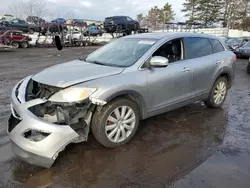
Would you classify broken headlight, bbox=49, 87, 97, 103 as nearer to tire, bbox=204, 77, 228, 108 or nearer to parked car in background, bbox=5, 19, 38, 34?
tire, bbox=204, 77, 228, 108

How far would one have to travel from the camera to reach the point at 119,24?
2872 centimetres

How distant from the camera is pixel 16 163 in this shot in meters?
3.37

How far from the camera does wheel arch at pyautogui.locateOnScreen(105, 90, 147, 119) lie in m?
3.52

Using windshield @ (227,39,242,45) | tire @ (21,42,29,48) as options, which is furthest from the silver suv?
tire @ (21,42,29,48)

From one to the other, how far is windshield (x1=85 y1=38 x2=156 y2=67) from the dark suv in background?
24.3m

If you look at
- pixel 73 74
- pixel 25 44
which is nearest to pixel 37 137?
pixel 73 74

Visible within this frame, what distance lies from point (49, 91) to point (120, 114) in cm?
104

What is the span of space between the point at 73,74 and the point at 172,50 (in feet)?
6.25

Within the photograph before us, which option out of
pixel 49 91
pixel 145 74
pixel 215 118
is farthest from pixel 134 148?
pixel 215 118

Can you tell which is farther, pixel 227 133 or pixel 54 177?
pixel 227 133

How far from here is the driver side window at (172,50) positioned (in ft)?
14.2

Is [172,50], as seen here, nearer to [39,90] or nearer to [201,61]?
[201,61]

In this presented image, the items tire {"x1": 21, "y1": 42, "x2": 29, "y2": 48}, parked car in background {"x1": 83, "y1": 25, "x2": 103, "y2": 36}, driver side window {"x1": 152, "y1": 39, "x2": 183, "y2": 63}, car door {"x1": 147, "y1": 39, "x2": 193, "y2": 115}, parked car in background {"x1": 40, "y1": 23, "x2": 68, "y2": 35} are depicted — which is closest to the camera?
car door {"x1": 147, "y1": 39, "x2": 193, "y2": 115}

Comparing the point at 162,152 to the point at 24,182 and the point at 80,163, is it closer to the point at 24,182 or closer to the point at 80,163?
the point at 80,163
